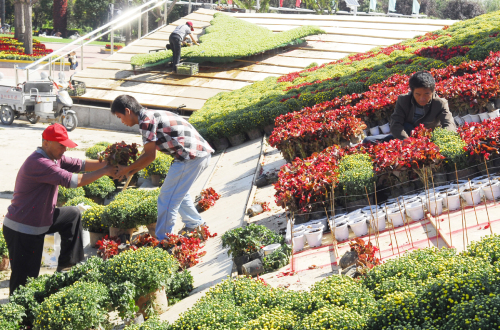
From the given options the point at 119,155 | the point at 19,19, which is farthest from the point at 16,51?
the point at 119,155

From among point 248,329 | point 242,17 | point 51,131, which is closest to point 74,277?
point 51,131

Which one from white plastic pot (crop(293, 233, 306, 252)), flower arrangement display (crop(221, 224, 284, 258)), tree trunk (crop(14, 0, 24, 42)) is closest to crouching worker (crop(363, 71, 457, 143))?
white plastic pot (crop(293, 233, 306, 252))

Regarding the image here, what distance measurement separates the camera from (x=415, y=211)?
19.3 ft

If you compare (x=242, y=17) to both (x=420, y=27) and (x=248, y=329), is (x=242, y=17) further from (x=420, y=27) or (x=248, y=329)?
(x=248, y=329)

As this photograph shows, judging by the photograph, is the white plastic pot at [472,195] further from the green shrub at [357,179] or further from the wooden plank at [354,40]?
the wooden plank at [354,40]

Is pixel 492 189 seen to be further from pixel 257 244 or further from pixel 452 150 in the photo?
pixel 257 244

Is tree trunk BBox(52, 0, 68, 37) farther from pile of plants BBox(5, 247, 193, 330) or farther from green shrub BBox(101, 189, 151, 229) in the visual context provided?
pile of plants BBox(5, 247, 193, 330)

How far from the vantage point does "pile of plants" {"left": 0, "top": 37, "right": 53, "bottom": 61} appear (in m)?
34.4

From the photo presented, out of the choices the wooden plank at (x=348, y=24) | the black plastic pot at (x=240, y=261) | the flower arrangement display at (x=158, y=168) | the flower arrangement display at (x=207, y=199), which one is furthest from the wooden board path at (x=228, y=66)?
the black plastic pot at (x=240, y=261)

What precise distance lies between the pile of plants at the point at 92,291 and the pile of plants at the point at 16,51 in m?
31.9

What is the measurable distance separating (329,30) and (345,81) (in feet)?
42.9

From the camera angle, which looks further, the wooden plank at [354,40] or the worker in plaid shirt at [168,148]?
the wooden plank at [354,40]

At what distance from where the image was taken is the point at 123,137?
16922mm

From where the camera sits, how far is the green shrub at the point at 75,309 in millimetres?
4684
